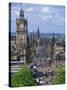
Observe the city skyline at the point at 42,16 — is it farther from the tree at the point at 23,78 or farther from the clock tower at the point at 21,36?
the tree at the point at 23,78

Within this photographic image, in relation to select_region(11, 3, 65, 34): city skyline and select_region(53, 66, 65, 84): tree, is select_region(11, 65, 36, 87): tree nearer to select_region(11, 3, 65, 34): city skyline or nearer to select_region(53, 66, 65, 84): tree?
select_region(53, 66, 65, 84): tree

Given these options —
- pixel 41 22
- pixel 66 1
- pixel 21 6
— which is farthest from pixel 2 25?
pixel 66 1

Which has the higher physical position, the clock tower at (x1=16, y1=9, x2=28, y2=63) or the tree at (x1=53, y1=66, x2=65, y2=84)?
the clock tower at (x1=16, y1=9, x2=28, y2=63)

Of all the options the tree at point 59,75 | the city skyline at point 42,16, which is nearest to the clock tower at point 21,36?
the city skyline at point 42,16

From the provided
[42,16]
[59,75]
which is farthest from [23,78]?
[42,16]

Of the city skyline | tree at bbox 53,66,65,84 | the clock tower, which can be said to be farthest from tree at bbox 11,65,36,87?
the city skyline
